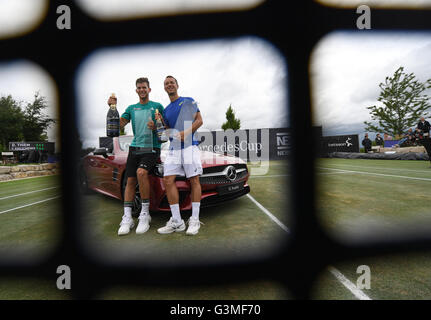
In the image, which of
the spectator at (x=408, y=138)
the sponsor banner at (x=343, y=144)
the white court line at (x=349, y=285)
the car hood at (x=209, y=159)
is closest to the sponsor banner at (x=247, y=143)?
the sponsor banner at (x=343, y=144)

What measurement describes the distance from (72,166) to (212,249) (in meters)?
1.40

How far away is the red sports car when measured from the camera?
7.30ft

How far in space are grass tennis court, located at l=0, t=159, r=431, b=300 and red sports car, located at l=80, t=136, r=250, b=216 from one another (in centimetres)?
25

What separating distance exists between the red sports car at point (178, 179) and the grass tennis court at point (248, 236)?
0.81ft

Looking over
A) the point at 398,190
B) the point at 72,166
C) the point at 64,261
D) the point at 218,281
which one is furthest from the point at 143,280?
the point at 398,190

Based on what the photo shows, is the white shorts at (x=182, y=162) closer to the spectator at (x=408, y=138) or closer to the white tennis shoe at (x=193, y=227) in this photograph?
the white tennis shoe at (x=193, y=227)

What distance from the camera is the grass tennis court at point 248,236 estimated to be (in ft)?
3.69

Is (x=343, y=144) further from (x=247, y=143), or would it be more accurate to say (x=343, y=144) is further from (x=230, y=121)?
(x=230, y=121)

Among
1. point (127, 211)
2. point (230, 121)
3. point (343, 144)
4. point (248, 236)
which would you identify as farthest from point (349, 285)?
point (230, 121)

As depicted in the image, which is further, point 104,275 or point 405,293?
point 104,275

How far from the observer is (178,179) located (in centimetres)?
221

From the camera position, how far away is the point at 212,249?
158 centimetres

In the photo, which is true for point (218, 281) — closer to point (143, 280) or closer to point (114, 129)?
point (143, 280)

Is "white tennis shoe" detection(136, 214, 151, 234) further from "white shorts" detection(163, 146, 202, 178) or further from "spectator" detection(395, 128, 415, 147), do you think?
"spectator" detection(395, 128, 415, 147)
